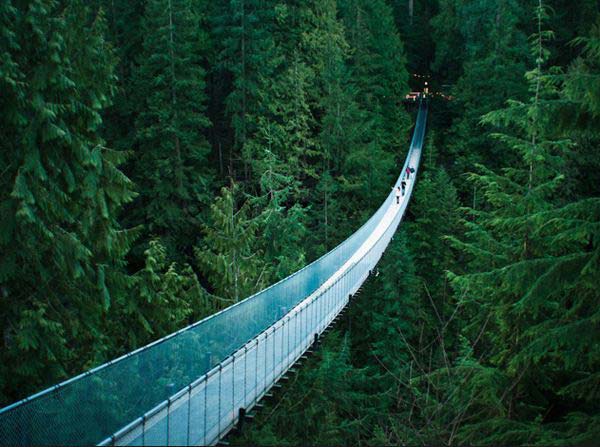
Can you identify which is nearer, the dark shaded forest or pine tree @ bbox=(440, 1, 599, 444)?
pine tree @ bbox=(440, 1, 599, 444)

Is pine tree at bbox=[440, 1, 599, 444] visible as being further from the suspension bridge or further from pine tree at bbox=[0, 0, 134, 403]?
pine tree at bbox=[0, 0, 134, 403]

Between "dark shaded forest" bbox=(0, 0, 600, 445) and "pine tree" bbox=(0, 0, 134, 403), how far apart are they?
3 centimetres

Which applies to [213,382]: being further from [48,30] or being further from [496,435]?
→ [48,30]

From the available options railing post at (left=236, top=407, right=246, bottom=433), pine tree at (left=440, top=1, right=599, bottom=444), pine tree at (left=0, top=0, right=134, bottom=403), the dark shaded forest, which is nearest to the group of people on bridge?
the dark shaded forest

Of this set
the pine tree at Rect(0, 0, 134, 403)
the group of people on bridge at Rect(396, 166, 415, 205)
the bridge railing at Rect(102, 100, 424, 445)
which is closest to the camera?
the bridge railing at Rect(102, 100, 424, 445)

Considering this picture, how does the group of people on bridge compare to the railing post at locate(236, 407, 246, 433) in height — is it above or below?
above

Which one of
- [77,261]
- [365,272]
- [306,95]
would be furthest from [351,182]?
[77,261]

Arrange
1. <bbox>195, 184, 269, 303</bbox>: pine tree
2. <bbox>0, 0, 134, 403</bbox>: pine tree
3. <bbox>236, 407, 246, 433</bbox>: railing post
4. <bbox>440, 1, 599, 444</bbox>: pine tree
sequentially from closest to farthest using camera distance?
<bbox>440, 1, 599, 444</bbox>: pine tree → <bbox>236, 407, 246, 433</bbox>: railing post → <bbox>0, 0, 134, 403</bbox>: pine tree → <bbox>195, 184, 269, 303</bbox>: pine tree

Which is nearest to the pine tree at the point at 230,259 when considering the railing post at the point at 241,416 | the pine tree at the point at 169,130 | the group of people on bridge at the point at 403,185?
the pine tree at the point at 169,130

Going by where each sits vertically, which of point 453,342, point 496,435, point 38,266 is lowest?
point 453,342

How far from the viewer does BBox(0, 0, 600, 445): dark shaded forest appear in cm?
717

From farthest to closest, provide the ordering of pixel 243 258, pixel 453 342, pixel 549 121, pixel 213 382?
pixel 453 342 → pixel 243 258 → pixel 213 382 → pixel 549 121

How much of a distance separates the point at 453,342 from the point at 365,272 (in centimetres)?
589

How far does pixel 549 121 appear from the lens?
6020 millimetres
